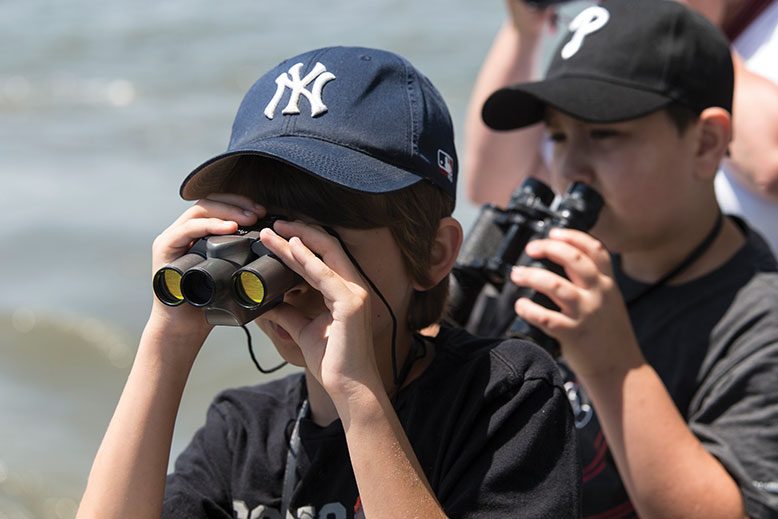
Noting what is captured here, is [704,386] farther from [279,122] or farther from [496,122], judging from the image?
[279,122]

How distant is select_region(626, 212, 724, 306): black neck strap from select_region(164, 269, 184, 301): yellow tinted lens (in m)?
1.22

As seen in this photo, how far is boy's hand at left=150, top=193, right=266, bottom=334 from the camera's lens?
184cm

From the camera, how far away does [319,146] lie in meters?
1.86

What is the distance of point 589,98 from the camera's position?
2588mm

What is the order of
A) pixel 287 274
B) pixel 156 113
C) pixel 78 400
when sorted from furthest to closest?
pixel 156 113
pixel 78 400
pixel 287 274

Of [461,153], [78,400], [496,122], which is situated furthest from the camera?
[461,153]

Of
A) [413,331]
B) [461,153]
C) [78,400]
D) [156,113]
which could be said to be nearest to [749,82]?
[413,331]

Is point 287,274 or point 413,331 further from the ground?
point 287,274

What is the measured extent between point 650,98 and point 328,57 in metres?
0.91

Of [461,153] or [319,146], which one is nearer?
[319,146]

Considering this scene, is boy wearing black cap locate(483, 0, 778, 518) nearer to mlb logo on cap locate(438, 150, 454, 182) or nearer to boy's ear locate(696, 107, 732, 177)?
boy's ear locate(696, 107, 732, 177)

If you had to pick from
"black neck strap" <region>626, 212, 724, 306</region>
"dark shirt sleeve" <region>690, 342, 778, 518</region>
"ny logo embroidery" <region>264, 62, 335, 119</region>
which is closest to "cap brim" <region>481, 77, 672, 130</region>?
"black neck strap" <region>626, 212, 724, 306</region>

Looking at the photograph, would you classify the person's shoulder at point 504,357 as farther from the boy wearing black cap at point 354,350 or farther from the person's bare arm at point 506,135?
the person's bare arm at point 506,135

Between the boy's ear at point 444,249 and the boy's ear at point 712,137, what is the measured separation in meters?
0.83
